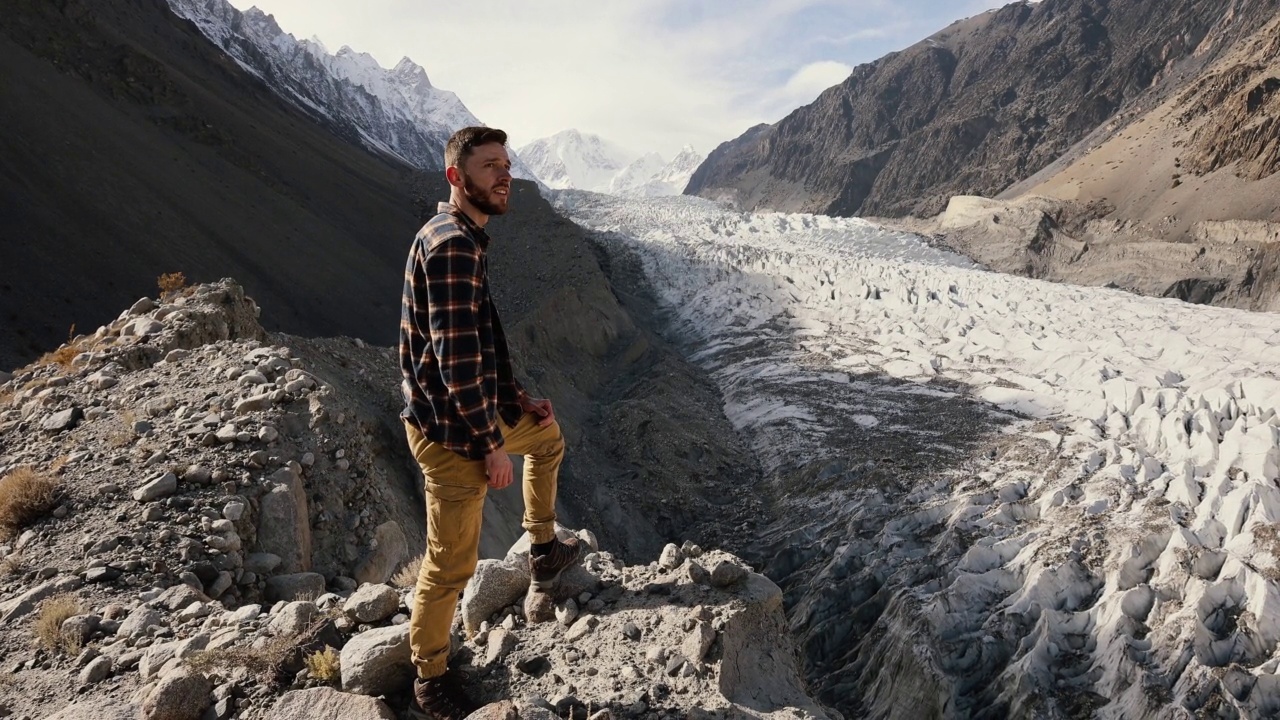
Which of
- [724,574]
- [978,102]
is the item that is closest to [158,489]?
[724,574]

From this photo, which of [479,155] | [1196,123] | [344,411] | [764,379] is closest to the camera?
[479,155]

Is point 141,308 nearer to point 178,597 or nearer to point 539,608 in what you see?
point 178,597

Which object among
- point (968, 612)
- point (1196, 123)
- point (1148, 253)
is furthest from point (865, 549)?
point (1196, 123)

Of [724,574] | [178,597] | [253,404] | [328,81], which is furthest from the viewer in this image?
[328,81]

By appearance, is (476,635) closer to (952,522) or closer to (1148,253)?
(952,522)

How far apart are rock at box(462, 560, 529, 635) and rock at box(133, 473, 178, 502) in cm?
234

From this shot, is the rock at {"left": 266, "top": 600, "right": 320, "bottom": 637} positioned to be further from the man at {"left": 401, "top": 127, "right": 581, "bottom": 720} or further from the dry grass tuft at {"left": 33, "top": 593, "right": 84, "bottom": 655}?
the dry grass tuft at {"left": 33, "top": 593, "right": 84, "bottom": 655}

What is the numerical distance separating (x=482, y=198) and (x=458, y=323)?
1.74 feet

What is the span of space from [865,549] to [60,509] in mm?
9536

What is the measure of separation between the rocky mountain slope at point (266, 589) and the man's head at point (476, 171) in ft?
5.66

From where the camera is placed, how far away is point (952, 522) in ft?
35.0

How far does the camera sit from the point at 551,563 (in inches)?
135

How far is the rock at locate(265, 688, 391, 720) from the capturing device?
2.73 metres

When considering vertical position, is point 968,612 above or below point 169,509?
below
